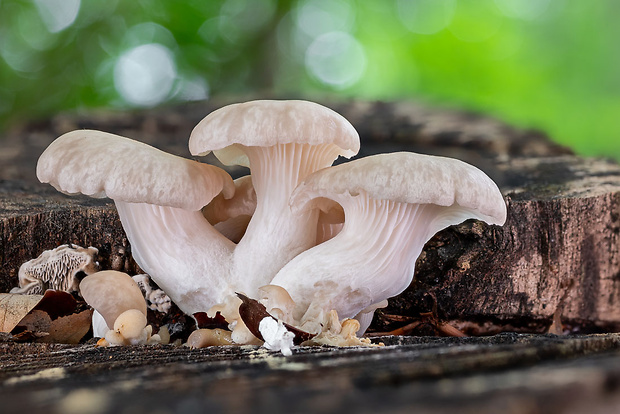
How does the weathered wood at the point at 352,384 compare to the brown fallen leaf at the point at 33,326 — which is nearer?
the weathered wood at the point at 352,384

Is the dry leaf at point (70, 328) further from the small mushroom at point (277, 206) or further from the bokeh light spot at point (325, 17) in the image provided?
the bokeh light spot at point (325, 17)

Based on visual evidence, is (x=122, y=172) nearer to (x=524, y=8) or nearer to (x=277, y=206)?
(x=277, y=206)

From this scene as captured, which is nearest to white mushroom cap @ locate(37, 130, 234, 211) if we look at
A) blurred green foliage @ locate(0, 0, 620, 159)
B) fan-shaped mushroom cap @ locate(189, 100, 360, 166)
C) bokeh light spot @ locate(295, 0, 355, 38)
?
fan-shaped mushroom cap @ locate(189, 100, 360, 166)

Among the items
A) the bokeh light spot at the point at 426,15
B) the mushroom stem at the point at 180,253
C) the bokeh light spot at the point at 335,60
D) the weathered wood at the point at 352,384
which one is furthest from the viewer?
the bokeh light spot at the point at 335,60

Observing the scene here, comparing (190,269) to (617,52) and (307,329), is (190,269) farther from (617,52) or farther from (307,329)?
(617,52)

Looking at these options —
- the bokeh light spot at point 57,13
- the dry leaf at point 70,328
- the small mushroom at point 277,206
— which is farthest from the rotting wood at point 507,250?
the bokeh light spot at point 57,13

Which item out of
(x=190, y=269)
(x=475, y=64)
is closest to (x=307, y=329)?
(x=190, y=269)
